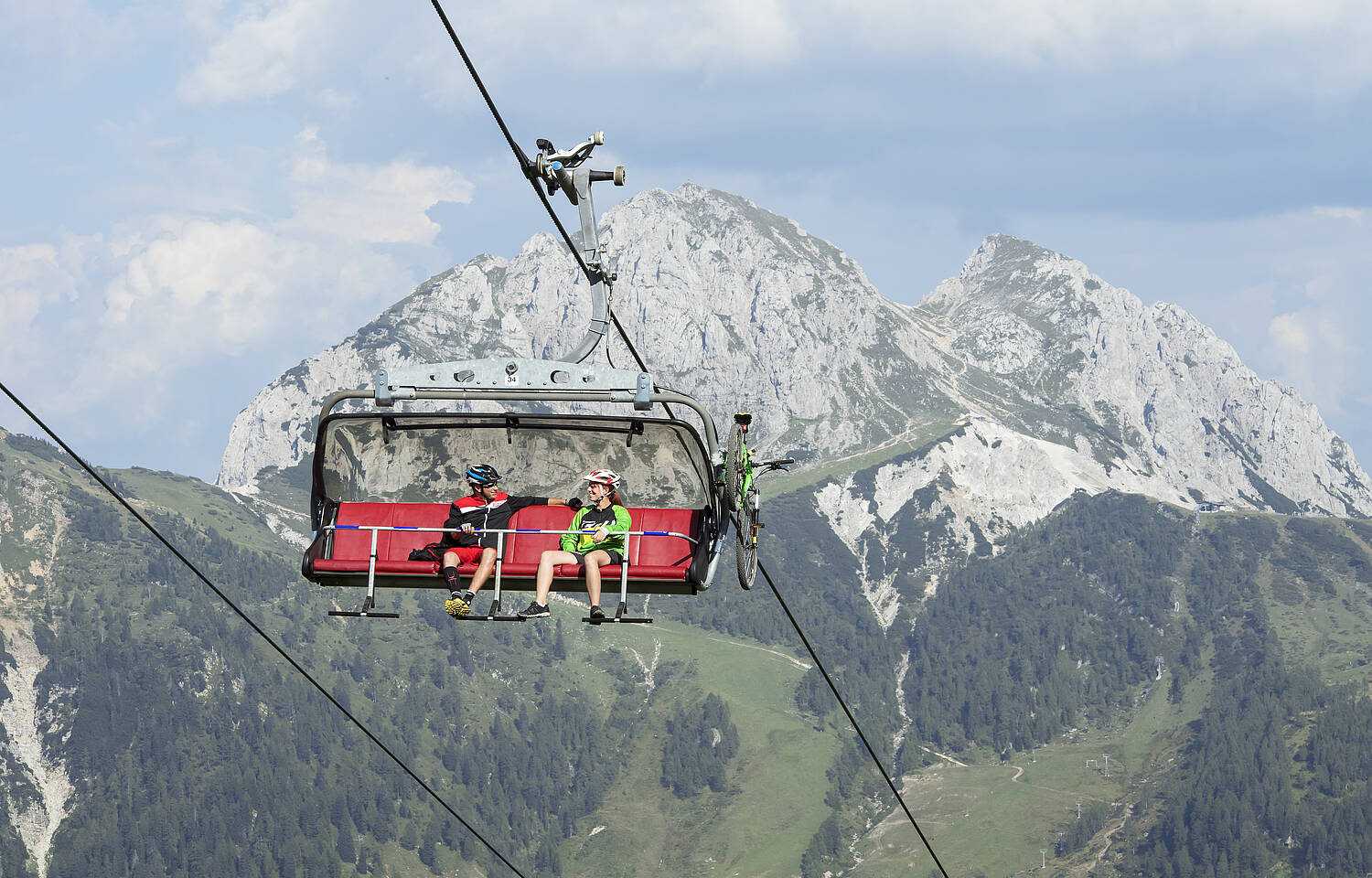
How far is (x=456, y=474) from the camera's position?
81.2 ft

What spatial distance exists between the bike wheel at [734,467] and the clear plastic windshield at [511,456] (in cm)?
38

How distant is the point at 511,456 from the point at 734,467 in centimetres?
400

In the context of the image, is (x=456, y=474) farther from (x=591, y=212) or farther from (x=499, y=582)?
(x=591, y=212)

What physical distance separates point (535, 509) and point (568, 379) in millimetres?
Answer: 6568

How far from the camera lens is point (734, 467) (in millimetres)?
23031

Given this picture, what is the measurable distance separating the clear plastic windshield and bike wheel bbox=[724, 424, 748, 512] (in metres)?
0.38

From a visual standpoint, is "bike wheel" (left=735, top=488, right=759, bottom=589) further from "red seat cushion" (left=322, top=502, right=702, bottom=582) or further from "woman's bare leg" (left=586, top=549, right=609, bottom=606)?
"woman's bare leg" (left=586, top=549, right=609, bottom=606)

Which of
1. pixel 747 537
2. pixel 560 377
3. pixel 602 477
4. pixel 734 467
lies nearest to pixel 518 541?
pixel 602 477

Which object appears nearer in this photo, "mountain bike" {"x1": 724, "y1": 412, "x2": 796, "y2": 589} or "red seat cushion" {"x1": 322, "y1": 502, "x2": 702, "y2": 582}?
"red seat cushion" {"x1": 322, "y1": 502, "x2": 702, "y2": 582}

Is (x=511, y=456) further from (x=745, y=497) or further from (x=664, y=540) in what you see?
(x=745, y=497)

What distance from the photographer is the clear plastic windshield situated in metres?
22.6

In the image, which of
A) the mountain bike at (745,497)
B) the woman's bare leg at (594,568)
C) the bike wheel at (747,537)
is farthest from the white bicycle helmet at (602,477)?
the bike wheel at (747,537)

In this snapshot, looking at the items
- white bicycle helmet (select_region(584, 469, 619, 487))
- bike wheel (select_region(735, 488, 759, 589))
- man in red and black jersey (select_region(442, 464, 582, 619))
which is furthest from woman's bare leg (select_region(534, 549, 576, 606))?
bike wheel (select_region(735, 488, 759, 589))

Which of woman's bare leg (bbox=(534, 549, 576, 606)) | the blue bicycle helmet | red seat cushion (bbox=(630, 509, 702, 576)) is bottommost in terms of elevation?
woman's bare leg (bbox=(534, 549, 576, 606))
